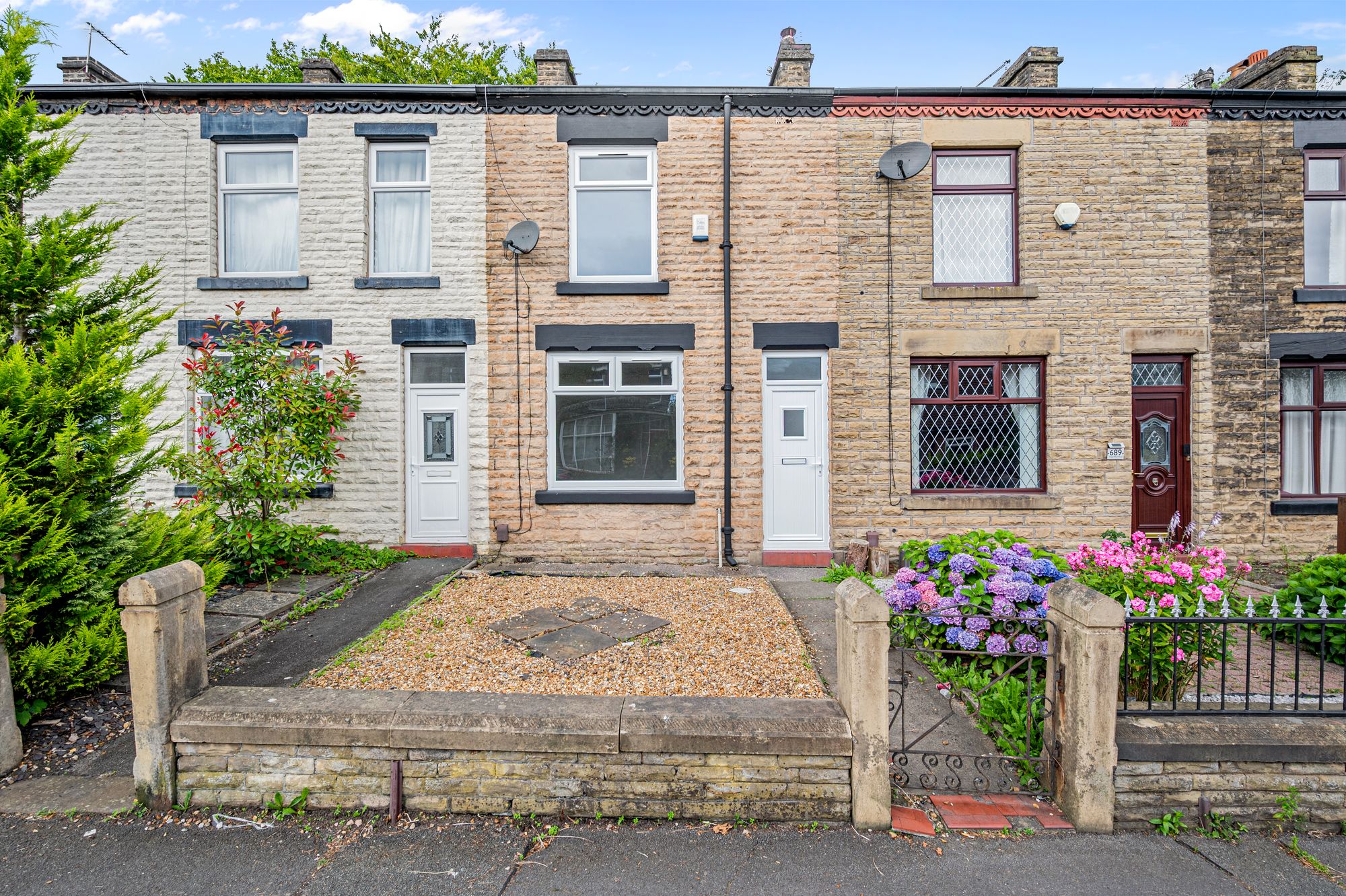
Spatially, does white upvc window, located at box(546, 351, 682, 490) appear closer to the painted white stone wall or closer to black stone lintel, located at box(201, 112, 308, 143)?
the painted white stone wall

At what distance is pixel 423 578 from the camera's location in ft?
24.4

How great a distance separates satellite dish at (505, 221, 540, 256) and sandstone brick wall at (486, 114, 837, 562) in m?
0.25

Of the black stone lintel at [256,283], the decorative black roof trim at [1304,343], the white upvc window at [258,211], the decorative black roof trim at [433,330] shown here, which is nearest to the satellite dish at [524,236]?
the decorative black roof trim at [433,330]

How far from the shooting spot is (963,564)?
15.5ft

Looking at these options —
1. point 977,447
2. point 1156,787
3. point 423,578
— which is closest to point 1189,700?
point 1156,787

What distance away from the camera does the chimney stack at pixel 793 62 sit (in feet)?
28.3

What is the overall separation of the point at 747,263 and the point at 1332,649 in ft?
22.3

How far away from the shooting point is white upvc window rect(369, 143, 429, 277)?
8727 millimetres

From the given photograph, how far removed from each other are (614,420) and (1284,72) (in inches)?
400

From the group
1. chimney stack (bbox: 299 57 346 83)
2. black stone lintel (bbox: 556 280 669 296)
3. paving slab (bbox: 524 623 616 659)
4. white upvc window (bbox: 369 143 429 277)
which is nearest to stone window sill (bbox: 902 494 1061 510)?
black stone lintel (bbox: 556 280 669 296)

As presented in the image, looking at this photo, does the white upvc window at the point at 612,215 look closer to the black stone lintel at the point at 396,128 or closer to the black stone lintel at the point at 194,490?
the black stone lintel at the point at 396,128

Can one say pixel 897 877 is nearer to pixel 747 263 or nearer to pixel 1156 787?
pixel 1156 787

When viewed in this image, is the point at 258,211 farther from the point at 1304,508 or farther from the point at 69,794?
the point at 1304,508

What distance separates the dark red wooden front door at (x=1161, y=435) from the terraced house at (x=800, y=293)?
0.04 metres
